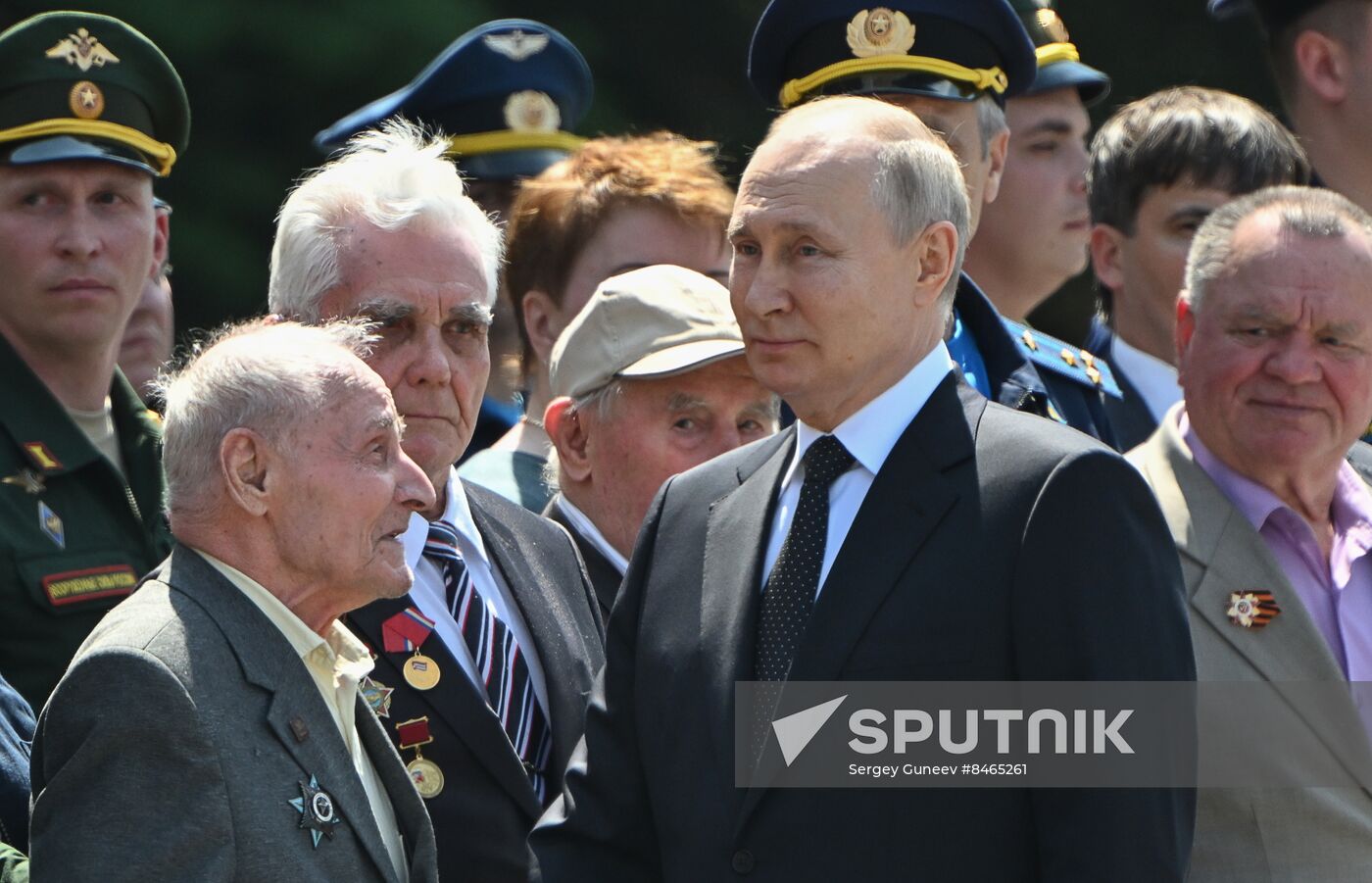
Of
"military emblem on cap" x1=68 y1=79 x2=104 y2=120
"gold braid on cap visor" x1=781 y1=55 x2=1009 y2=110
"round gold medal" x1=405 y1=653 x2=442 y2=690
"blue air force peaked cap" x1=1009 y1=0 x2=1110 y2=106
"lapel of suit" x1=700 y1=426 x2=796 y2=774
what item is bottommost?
"round gold medal" x1=405 y1=653 x2=442 y2=690

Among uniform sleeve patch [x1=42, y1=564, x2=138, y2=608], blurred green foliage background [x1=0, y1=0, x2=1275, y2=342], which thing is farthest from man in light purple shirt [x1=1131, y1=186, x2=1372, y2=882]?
blurred green foliage background [x1=0, y1=0, x2=1275, y2=342]

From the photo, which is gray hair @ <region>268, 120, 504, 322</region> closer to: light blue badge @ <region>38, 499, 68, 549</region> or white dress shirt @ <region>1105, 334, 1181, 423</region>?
light blue badge @ <region>38, 499, 68, 549</region>

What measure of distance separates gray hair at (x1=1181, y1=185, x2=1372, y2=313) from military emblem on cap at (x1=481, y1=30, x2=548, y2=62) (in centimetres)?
251

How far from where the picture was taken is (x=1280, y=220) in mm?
3875

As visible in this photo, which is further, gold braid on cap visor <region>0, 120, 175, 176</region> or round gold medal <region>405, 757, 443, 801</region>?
gold braid on cap visor <region>0, 120, 175, 176</region>

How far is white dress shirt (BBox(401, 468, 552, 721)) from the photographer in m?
3.51

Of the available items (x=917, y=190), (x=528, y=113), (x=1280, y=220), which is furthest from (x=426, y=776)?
(x=528, y=113)

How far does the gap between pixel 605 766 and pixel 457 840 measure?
35cm

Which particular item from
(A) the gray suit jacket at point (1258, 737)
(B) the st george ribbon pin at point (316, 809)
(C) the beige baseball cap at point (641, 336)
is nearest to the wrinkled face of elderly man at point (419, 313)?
(C) the beige baseball cap at point (641, 336)

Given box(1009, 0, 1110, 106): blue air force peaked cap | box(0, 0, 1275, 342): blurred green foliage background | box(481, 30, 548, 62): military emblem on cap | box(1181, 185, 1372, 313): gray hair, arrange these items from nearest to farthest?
1. box(1181, 185, 1372, 313): gray hair
2. box(1009, 0, 1110, 106): blue air force peaked cap
3. box(481, 30, 548, 62): military emblem on cap
4. box(0, 0, 1275, 342): blurred green foliage background

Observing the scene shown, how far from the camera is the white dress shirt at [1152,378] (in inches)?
198

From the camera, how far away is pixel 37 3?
6.22 meters

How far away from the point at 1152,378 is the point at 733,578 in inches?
89.9

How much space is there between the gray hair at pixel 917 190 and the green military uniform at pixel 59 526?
1719 mm
